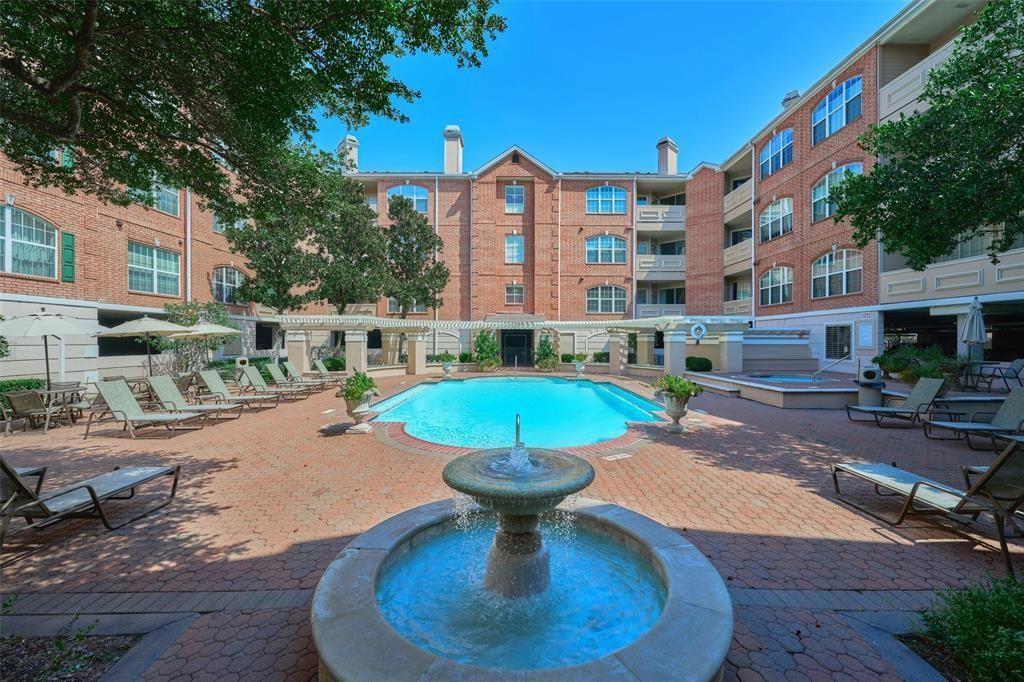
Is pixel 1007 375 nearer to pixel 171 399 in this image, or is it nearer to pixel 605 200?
pixel 605 200

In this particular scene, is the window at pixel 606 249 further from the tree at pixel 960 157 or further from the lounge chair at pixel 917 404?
the lounge chair at pixel 917 404

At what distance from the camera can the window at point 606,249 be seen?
28.3 metres

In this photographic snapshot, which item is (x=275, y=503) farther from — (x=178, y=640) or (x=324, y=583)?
(x=324, y=583)

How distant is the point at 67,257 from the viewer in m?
14.8

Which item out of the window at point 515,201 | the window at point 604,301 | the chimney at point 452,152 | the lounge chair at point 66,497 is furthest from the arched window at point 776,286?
the lounge chair at point 66,497

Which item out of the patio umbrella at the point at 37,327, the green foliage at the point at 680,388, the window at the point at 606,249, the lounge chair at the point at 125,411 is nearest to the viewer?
the lounge chair at the point at 125,411

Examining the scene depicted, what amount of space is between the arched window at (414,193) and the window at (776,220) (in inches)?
875

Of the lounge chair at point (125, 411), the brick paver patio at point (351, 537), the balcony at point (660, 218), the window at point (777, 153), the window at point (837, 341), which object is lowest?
the brick paver patio at point (351, 537)

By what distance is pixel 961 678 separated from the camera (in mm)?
2496

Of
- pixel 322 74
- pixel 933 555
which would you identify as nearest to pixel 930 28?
pixel 933 555

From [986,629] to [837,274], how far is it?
891 inches

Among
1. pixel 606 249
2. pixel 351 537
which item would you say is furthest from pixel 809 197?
pixel 351 537

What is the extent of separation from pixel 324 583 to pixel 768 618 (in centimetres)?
347

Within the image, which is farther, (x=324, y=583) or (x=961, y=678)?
(x=324, y=583)
